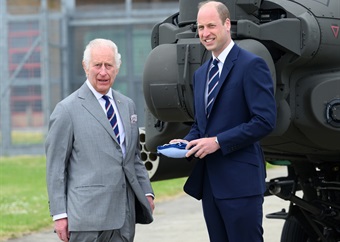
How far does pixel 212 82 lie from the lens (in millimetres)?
5172

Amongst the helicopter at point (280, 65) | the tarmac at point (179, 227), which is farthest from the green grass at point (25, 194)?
the helicopter at point (280, 65)

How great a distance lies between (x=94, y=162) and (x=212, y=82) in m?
0.73

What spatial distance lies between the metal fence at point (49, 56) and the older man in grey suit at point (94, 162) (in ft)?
51.4

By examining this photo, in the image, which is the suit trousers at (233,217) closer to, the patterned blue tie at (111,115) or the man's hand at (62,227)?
the patterned blue tie at (111,115)

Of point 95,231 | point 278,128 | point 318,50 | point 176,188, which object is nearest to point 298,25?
point 318,50

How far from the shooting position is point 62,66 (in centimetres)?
2212

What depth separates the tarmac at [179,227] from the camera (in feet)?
32.3

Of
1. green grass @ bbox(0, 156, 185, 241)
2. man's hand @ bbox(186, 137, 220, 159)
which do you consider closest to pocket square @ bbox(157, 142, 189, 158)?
man's hand @ bbox(186, 137, 220, 159)

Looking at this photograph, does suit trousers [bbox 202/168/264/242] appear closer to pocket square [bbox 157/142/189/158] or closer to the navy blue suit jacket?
the navy blue suit jacket

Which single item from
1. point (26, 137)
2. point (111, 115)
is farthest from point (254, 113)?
point (26, 137)

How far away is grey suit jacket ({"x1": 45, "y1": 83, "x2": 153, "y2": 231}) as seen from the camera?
16.3 feet

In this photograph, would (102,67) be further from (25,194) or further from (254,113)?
(25,194)

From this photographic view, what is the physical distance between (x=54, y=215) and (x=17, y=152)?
1650cm

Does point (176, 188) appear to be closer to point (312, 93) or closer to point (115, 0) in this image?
point (312, 93)
